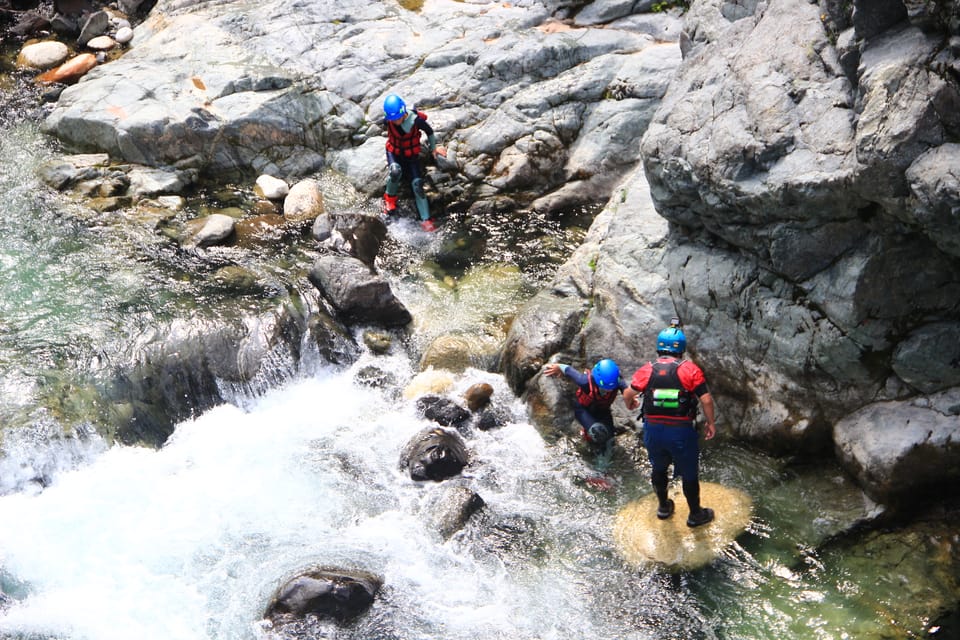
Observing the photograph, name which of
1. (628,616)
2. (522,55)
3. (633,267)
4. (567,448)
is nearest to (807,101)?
(633,267)

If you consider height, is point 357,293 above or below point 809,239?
below

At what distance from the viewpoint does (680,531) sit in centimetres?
793

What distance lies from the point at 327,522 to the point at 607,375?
11.3ft

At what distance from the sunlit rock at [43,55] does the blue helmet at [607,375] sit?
14.5 m

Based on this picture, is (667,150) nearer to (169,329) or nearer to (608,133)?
(608,133)

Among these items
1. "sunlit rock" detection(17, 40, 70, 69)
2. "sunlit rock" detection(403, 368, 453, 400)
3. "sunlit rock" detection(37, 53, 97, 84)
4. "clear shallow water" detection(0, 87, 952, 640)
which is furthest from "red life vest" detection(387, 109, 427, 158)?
"sunlit rock" detection(17, 40, 70, 69)

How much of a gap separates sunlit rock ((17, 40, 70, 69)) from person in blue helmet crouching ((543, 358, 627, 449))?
13971mm

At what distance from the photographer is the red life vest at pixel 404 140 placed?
12789 mm

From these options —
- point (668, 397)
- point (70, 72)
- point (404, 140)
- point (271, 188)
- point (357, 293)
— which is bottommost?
point (357, 293)

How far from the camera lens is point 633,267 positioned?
9711 mm

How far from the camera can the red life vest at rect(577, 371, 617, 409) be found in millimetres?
A: 8891

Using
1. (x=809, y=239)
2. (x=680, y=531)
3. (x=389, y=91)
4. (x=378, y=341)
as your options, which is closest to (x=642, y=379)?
(x=680, y=531)

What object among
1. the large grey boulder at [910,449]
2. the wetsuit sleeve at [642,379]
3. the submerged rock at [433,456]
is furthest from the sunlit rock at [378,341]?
the large grey boulder at [910,449]

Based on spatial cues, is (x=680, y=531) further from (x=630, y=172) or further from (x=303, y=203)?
(x=303, y=203)
